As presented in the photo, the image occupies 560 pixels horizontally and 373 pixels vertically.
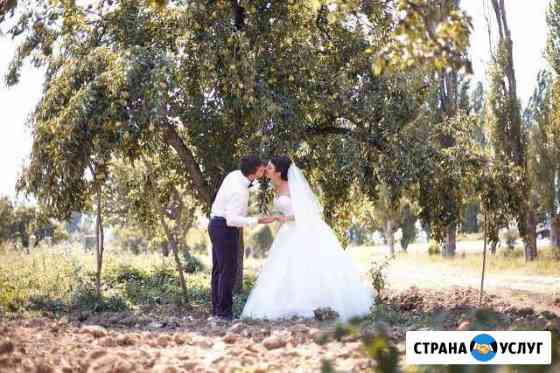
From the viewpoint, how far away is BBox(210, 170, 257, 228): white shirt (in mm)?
7895

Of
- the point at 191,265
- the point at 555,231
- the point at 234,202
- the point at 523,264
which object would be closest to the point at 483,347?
the point at 234,202

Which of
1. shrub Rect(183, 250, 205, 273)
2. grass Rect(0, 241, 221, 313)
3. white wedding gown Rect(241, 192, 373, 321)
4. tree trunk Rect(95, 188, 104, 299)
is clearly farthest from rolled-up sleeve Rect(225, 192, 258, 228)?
shrub Rect(183, 250, 205, 273)

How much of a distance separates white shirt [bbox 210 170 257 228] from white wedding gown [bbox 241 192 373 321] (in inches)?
33.2

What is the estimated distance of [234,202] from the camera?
7.93 metres

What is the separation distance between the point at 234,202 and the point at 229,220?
23 centimetres

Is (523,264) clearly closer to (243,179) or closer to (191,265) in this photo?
(191,265)

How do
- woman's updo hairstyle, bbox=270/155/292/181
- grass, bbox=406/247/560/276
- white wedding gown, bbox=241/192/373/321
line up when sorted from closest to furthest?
white wedding gown, bbox=241/192/373/321 → woman's updo hairstyle, bbox=270/155/292/181 → grass, bbox=406/247/560/276

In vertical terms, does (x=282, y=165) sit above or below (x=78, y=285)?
above

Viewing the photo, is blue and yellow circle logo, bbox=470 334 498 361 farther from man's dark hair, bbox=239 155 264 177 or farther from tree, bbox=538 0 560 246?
tree, bbox=538 0 560 246

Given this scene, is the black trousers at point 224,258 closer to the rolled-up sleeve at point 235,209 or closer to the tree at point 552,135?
the rolled-up sleeve at point 235,209

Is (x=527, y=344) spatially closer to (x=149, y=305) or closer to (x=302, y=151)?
(x=149, y=305)

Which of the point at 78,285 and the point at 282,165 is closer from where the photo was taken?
the point at 282,165

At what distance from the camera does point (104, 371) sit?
14.4ft

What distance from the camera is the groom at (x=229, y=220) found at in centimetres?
793
